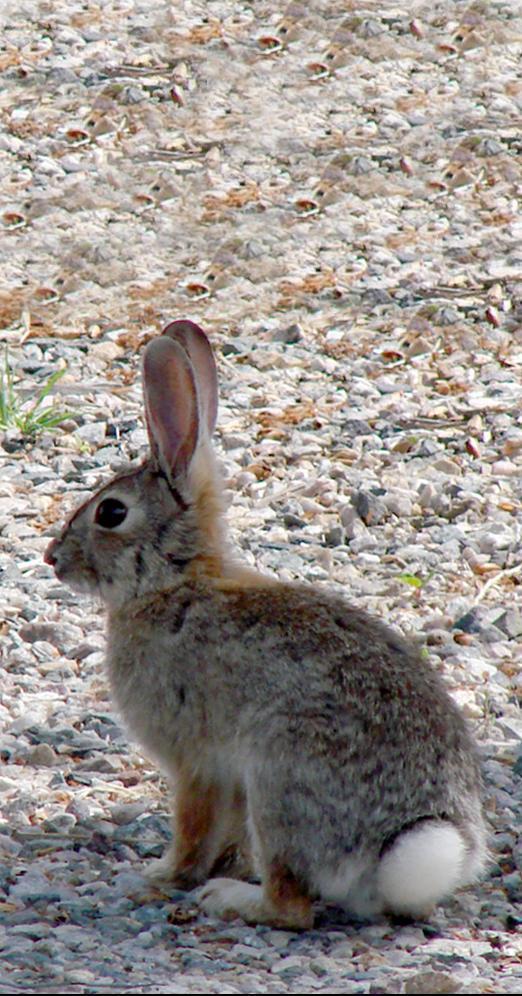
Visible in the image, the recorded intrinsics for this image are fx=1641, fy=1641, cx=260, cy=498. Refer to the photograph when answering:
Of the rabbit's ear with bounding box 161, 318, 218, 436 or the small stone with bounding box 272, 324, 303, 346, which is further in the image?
the small stone with bounding box 272, 324, 303, 346

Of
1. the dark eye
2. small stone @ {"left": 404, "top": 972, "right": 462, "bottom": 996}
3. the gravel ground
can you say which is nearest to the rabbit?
the dark eye

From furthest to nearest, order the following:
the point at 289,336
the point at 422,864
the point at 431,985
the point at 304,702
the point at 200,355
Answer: the point at 289,336, the point at 200,355, the point at 304,702, the point at 422,864, the point at 431,985

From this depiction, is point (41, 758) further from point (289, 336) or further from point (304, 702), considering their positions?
point (289, 336)

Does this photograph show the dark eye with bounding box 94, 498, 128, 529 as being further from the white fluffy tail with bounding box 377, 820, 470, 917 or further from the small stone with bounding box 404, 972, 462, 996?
the small stone with bounding box 404, 972, 462, 996

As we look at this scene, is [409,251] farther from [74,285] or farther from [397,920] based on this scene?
[397,920]

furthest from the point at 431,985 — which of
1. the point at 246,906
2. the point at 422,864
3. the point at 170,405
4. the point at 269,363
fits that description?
the point at 269,363

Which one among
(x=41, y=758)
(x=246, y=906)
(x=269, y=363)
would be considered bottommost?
(x=41, y=758)

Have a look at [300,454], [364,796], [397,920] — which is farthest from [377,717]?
[300,454]

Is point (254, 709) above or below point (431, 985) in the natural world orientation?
above
